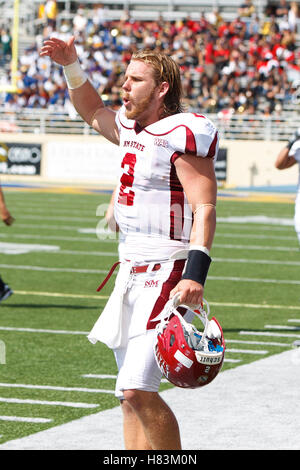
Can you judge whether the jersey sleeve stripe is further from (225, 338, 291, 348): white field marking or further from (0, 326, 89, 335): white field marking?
(0, 326, 89, 335): white field marking

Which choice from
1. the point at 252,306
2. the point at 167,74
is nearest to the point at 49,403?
the point at 167,74

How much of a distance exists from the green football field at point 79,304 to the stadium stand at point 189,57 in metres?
A: 9.34

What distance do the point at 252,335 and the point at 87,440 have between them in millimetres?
3532

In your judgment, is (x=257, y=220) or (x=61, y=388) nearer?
(x=61, y=388)

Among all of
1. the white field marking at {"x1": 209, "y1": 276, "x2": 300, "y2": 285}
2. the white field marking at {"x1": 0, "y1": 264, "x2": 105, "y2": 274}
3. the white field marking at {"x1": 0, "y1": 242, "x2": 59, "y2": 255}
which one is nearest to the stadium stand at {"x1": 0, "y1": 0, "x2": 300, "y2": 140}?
the white field marking at {"x1": 0, "y1": 242, "x2": 59, "y2": 255}

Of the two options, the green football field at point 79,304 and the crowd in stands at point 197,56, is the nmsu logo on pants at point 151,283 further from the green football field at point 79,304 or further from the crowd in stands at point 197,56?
the crowd in stands at point 197,56

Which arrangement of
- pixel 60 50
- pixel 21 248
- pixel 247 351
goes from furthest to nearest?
pixel 21 248
pixel 247 351
pixel 60 50

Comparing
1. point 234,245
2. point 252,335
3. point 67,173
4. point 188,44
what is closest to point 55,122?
point 67,173

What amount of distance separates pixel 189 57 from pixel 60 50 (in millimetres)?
27573

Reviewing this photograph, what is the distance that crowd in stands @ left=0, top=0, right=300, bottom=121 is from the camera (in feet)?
96.4

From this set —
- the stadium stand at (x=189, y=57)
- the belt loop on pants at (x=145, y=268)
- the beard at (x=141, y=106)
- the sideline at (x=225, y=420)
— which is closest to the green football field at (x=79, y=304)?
the sideline at (x=225, y=420)

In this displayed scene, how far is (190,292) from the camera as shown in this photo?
395 centimetres

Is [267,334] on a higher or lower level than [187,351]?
lower

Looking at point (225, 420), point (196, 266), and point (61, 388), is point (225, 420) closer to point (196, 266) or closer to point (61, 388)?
point (61, 388)
